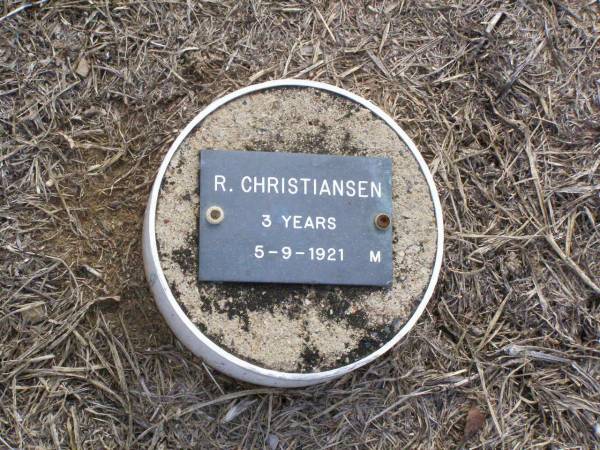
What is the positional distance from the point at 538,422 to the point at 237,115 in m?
1.23

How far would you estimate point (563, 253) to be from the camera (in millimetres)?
2197

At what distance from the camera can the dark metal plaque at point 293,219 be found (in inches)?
73.2

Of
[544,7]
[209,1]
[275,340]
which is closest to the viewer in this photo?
[275,340]

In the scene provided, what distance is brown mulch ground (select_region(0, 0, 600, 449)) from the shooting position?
1950 mm

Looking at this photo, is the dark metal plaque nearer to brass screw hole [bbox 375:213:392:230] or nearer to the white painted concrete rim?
brass screw hole [bbox 375:213:392:230]

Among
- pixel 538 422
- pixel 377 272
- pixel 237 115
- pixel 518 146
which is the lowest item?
pixel 538 422

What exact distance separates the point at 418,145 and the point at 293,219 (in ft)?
1.74

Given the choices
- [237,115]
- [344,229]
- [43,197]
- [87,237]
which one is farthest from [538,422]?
[43,197]

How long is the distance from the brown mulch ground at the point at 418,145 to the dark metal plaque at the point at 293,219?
29 cm

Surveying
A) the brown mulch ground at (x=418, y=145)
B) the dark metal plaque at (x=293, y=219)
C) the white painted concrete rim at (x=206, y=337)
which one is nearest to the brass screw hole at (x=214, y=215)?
the dark metal plaque at (x=293, y=219)

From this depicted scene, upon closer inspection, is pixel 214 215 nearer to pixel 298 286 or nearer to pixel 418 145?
pixel 298 286

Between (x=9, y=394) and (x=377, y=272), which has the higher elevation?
(x=377, y=272)

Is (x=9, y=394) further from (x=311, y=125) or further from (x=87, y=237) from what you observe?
(x=311, y=125)

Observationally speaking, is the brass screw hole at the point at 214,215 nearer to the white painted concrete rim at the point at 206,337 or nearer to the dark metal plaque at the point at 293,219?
the dark metal plaque at the point at 293,219
